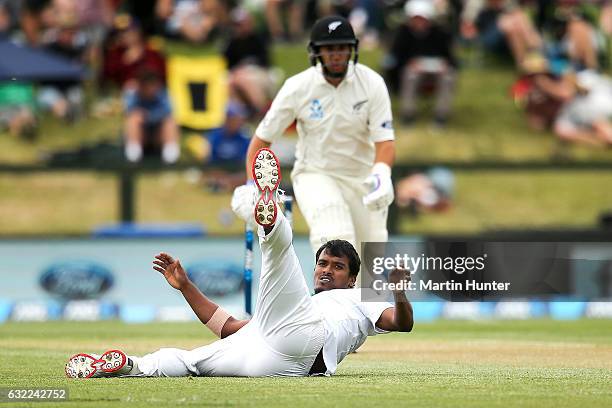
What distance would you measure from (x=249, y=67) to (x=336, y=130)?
10.3m

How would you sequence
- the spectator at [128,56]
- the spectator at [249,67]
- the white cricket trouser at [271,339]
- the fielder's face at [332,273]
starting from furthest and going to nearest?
1. the spectator at [249,67]
2. the spectator at [128,56]
3. the fielder's face at [332,273]
4. the white cricket trouser at [271,339]

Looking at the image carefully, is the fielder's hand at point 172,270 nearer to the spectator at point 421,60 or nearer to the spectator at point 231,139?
the spectator at point 231,139

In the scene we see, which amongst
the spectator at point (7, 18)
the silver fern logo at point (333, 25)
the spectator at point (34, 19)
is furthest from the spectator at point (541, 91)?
the silver fern logo at point (333, 25)

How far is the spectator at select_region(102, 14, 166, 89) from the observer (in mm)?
20234

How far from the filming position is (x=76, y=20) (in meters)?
21.4

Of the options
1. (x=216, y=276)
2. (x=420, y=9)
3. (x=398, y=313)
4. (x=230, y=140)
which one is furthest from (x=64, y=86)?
(x=398, y=313)

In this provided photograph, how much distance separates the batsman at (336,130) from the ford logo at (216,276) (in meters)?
5.38

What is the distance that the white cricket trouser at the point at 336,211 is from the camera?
1003 cm

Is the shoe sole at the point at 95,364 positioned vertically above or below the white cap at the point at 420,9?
below

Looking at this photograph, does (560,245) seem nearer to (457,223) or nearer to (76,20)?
(457,223)

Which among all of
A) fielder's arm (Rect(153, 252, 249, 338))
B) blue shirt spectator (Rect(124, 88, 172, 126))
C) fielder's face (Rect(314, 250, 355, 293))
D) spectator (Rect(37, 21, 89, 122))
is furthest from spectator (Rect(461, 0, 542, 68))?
fielder's arm (Rect(153, 252, 249, 338))

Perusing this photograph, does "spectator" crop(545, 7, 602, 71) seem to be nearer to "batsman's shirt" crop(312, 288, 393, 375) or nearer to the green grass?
the green grass

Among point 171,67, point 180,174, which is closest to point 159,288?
point 180,174

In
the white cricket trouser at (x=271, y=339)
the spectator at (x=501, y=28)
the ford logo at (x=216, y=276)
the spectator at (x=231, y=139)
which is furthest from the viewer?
the spectator at (x=501, y=28)
